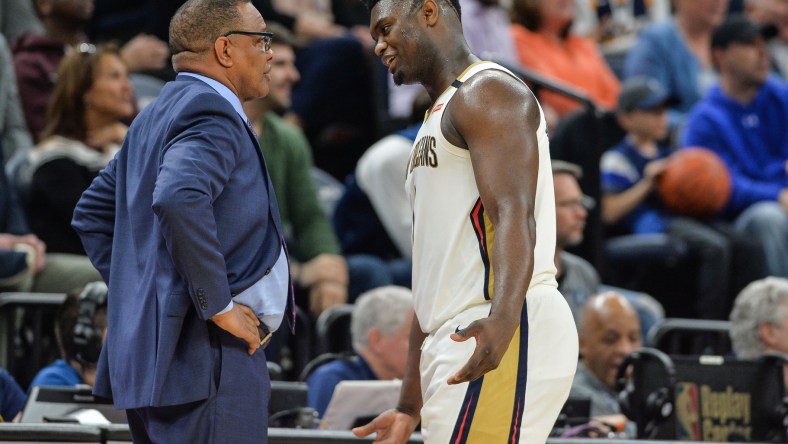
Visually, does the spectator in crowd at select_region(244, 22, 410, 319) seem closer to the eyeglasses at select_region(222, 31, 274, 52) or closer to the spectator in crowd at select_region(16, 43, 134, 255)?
the spectator in crowd at select_region(16, 43, 134, 255)

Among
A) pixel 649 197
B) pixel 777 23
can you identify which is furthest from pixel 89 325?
pixel 777 23

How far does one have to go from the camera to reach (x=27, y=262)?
617 cm

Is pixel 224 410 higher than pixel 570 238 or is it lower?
higher

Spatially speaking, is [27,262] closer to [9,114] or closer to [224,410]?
[9,114]

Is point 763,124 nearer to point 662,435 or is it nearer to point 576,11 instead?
point 576,11

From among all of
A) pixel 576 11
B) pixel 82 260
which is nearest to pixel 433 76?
pixel 82 260

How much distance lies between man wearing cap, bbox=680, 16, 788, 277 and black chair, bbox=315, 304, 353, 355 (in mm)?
3181

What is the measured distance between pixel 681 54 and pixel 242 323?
293 inches

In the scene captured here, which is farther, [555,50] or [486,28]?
[555,50]

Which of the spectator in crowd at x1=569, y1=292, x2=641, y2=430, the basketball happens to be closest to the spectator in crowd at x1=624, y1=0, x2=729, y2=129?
the basketball

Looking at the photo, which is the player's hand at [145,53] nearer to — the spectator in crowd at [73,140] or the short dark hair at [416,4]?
the spectator in crowd at [73,140]

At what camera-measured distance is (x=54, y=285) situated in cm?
639

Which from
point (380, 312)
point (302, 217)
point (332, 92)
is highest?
point (332, 92)

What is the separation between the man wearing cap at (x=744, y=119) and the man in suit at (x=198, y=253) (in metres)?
5.90
